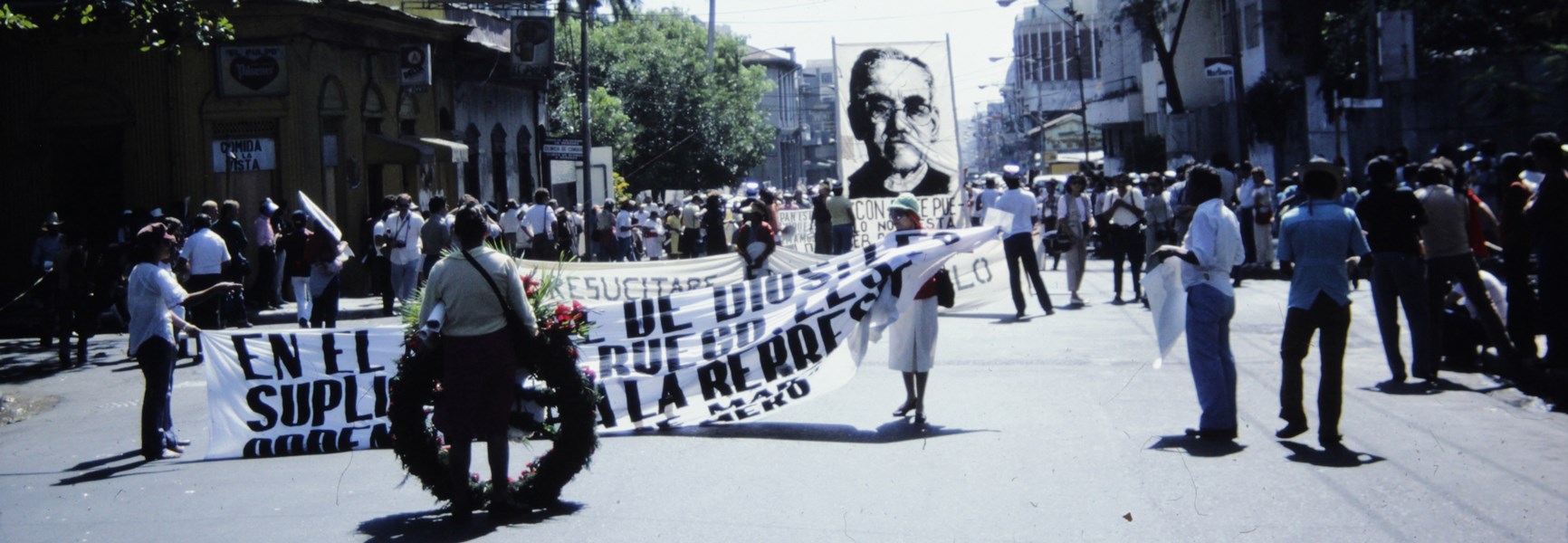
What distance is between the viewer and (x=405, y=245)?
63.0 ft

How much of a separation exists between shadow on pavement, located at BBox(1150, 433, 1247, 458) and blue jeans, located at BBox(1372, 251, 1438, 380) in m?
2.83

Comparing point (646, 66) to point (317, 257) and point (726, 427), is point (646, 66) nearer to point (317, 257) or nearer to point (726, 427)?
point (317, 257)

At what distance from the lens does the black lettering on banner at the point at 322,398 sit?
32.1ft

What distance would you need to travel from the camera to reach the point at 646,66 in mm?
72438

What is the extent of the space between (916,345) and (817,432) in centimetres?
86

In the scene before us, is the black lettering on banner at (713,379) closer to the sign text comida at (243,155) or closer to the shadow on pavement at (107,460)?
the shadow on pavement at (107,460)

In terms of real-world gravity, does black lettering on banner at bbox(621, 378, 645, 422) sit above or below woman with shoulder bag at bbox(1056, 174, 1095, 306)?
below

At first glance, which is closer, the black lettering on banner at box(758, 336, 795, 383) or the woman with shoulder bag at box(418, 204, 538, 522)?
the woman with shoulder bag at box(418, 204, 538, 522)

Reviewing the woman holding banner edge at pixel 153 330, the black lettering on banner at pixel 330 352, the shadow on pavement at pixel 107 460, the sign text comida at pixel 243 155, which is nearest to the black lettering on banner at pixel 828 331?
the black lettering on banner at pixel 330 352

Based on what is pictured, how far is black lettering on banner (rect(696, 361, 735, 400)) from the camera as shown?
10.2 m

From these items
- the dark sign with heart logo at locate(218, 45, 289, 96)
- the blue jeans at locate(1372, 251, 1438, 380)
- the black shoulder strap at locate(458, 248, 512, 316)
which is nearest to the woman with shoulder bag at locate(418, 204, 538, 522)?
the black shoulder strap at locate(458, 248, 512, 316)

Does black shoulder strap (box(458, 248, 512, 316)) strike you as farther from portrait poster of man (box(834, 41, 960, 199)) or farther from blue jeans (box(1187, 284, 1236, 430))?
portrait poster of man (box(834, 41, 960, 199))

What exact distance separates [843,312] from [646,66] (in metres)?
63.3

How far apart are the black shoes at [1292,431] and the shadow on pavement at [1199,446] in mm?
280
